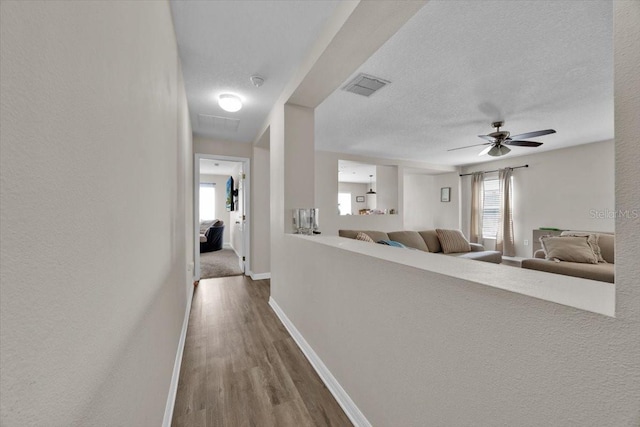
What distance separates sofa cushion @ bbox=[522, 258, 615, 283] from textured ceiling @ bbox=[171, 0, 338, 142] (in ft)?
11.8

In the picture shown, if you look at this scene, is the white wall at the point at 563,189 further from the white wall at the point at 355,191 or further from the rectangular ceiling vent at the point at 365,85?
the white wall at the point at 355,191

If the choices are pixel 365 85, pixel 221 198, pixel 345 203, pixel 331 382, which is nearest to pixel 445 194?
pixel 345 203

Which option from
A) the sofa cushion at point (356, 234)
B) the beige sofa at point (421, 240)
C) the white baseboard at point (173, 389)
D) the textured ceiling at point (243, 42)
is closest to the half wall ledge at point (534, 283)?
the white baseboard at point (173, 389)

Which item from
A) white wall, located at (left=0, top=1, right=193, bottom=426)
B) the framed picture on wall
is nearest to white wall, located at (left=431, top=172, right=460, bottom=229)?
the framed picture on wall

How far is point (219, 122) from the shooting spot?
11.1 ft

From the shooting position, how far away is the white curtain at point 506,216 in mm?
5812

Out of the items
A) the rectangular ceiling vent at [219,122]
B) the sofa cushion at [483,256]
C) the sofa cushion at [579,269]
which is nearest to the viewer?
the sofa cushion at [579,269]

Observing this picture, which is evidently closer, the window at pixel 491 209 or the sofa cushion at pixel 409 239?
the sofa cushion at pixel 409 239

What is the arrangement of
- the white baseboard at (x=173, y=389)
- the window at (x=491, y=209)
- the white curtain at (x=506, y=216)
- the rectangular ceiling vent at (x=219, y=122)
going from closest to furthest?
the white baseboard at (x=173, y=389)
the rectangular ceiling vent at (x=219, y=122)
the white curtain at (x=506, y=216)
the window at (x=491, y=209)

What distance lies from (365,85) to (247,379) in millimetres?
2755

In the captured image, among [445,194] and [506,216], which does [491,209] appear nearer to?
[506,216]

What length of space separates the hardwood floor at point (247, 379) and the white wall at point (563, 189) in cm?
589

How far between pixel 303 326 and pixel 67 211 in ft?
6.37

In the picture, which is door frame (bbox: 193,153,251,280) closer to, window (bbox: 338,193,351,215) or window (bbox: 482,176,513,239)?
window (bbox: 482,176,513,239)
